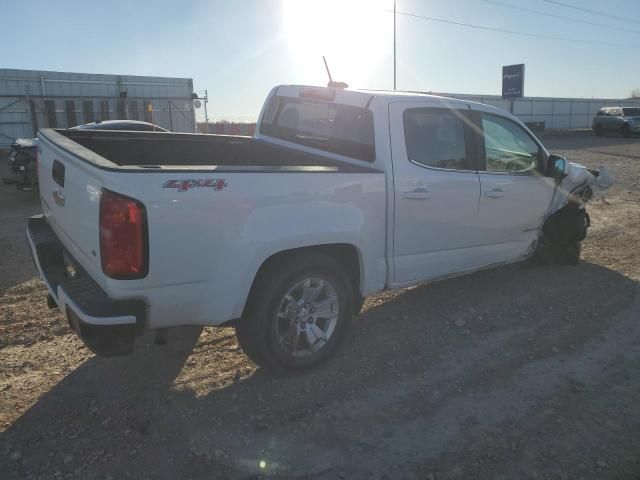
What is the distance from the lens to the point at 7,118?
2066cm

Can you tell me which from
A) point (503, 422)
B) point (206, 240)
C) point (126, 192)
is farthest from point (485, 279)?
point (126, 192)

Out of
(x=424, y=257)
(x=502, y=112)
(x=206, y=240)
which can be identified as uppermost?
(x=502, y=112)

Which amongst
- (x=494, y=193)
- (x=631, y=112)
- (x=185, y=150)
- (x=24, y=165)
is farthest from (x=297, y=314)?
(x=631, y=112)

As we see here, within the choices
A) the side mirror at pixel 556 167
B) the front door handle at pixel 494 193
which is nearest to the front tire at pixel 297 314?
the front door handle at pixel 494 193

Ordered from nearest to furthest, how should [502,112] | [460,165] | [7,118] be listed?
[460,165] → [502,112] → [7,118]

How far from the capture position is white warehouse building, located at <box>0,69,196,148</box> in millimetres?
20906

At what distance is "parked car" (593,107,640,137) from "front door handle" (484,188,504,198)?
31460mm

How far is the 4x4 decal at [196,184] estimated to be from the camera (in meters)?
2.69

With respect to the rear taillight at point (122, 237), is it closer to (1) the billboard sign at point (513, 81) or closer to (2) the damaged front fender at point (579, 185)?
(2) the damaged front fender at point (579, 185)

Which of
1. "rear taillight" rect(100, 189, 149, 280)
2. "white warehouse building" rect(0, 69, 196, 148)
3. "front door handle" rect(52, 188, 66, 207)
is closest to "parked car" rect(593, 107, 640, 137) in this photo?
"white warehouse building" rect(0, 69, 196, 148)

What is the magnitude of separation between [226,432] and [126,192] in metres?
1.45

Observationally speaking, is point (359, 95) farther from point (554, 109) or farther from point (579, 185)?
point (554, 109)

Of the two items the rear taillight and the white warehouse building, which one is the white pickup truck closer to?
the rear taillight

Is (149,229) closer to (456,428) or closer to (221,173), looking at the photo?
(221,173)
